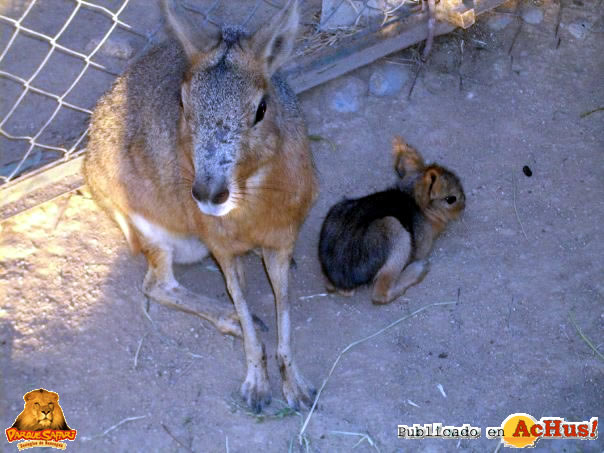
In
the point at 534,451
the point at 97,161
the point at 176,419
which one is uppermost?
the point at 97,161

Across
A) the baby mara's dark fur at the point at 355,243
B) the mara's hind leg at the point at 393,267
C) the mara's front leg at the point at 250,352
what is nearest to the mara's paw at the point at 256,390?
the mara's front leg at the point at 250,352

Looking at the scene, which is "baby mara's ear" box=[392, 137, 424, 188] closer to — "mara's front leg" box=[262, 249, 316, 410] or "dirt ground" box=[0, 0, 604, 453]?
"dirt ground" box=[0, 0, 604, 453]

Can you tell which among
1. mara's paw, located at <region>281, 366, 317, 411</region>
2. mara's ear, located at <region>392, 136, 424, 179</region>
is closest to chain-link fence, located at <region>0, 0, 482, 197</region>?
mara's ear, located at <region>392, 136, 424, 179</region>

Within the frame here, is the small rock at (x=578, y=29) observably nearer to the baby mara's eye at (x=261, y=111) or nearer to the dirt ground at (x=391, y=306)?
the dirt ground at (x=391, y=306)

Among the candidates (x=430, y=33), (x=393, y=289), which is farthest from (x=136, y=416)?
(x=430, y=33)

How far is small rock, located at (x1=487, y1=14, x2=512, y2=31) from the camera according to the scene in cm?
512

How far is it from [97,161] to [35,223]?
0.60 m

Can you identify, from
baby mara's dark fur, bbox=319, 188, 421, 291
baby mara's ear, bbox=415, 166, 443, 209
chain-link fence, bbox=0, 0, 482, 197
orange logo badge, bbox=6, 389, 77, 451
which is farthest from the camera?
chain-link fence, bbox=0, 0, 482, 197

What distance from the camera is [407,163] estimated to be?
14.3ft

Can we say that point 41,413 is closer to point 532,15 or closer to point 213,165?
point 213,165

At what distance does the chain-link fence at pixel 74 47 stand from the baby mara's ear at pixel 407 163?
2.82 feet

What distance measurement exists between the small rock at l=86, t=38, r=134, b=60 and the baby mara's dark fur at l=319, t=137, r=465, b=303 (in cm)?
197

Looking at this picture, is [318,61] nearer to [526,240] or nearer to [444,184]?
[444,184]

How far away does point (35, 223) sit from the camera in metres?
4.23
